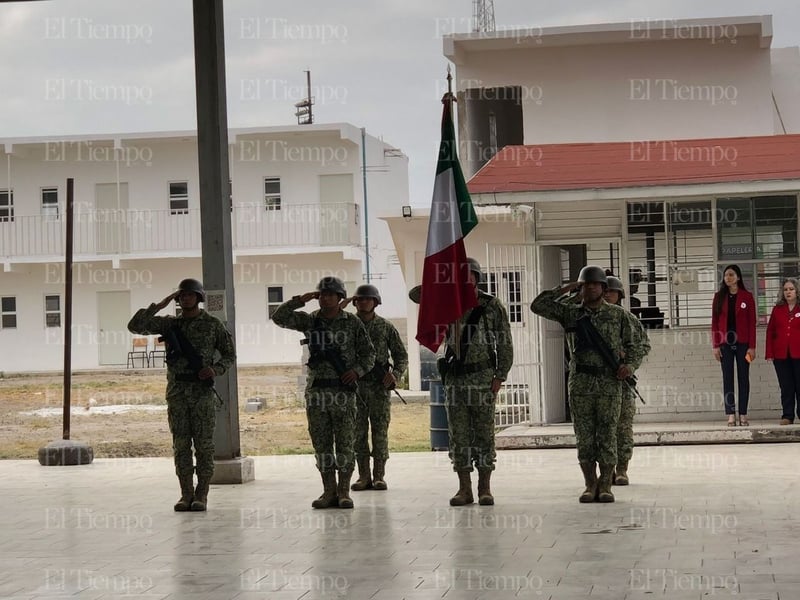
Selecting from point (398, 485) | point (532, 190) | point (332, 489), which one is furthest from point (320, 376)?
point (532, 190)

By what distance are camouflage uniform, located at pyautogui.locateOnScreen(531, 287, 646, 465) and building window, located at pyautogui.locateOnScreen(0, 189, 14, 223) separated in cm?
2942

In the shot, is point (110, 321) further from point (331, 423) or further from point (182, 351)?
point (331, 423)

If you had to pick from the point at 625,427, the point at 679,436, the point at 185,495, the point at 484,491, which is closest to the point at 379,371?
the point at 484,491

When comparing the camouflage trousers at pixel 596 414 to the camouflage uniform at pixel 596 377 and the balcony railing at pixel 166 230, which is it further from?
the balcony railing at pixel 166 230

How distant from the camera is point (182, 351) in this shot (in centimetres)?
1125

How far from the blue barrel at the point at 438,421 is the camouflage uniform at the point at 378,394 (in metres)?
3.37

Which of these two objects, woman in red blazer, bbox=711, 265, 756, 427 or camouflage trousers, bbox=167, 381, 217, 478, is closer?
camouflage trousers, bbox=167, 381, 217, 478

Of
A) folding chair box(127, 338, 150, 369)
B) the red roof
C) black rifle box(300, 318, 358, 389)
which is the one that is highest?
the red roof

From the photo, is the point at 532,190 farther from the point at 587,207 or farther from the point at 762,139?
the point at 762,139

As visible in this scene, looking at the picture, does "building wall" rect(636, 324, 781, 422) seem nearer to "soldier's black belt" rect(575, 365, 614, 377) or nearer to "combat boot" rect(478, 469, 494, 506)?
"soldier's black belt" rect(575, 365, 614, 377)

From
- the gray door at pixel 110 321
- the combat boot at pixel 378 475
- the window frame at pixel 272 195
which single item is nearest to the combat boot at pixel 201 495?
the combat boot at pixel 378 475

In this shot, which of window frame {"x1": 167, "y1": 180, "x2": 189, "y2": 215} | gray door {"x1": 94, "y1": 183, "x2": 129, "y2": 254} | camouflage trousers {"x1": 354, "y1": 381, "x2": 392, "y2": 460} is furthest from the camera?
window frame {"x1": 167, "y1": 180, "x2": 189, "y2": 215}

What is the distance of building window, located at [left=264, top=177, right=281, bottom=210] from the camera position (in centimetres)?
3678

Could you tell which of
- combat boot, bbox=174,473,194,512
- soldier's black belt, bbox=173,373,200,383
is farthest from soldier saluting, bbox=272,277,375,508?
combat boot, bbox=174,473,194,512
